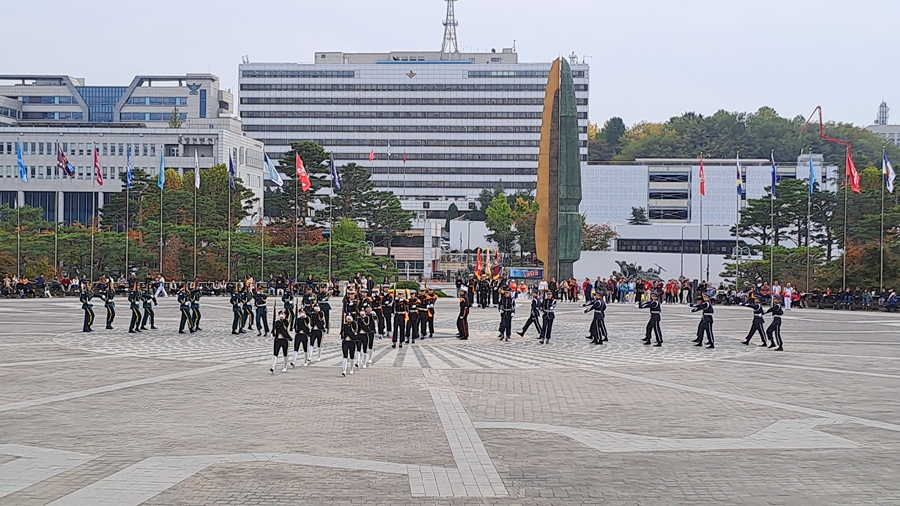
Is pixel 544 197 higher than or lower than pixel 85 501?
higher

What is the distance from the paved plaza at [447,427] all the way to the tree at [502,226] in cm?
7864

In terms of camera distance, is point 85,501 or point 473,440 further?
point 473,440

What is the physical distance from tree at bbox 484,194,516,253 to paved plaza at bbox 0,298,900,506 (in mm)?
78644

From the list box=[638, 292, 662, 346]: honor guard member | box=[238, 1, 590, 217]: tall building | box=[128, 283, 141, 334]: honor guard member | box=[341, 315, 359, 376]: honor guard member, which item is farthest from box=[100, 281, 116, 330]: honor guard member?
box=[238, 1, 590, 217]: tall building

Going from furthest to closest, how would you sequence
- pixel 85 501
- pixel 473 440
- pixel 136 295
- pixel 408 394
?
pixel 136 295 → pixel 408 394 → pixel 473 440 → pixel 85 501

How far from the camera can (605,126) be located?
173500 millimetres

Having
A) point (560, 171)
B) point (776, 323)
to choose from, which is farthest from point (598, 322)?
point (560, 171)

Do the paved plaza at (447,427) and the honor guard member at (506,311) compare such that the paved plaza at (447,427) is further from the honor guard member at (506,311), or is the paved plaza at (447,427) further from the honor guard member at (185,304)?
the honor guard member at (185,304)

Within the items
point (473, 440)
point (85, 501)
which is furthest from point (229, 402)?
point (85, 501)

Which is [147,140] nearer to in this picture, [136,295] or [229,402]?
[136,295]

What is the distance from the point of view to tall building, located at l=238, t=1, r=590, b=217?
140 metres

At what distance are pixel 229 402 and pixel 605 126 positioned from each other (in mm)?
163538

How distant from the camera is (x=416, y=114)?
14175 centimetres

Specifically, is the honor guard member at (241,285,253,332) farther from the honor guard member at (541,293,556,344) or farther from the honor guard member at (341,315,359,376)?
the honor guard member at (341,315,359,376)
